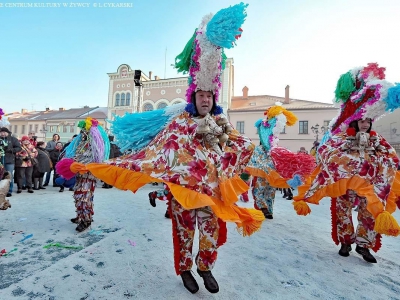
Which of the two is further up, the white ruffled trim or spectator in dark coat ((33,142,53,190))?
the white ruffled trim

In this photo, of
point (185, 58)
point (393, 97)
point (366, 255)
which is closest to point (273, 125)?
point (393, 97)

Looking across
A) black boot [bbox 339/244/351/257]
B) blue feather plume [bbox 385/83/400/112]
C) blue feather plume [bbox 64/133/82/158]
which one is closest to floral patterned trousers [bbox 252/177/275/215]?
black boot [bbox 339/244/351/257]

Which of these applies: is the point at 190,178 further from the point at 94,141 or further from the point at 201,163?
the point at 94,141

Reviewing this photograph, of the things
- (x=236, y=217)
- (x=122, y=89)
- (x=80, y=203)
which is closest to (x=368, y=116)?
(x=236, y=217)

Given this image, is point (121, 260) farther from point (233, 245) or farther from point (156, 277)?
point (233, 245)

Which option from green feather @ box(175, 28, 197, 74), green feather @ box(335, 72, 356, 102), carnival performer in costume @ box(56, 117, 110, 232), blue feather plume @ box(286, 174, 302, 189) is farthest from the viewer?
blue feather plume @ box(286, 174, 302, 189)

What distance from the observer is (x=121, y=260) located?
8.72 ft

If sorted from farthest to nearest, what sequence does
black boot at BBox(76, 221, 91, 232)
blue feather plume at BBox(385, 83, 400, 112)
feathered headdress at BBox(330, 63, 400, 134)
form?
black boot at BBox(76, 221, 91, 232) < feathered headdress at BBox(330, 63, 400, 134) < blue feather plume at BBox(385, 83, 400, 112)

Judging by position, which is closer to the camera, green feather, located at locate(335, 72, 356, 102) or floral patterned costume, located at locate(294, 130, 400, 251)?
floral patterned costume, located at locate(294, 130, 400, 251)

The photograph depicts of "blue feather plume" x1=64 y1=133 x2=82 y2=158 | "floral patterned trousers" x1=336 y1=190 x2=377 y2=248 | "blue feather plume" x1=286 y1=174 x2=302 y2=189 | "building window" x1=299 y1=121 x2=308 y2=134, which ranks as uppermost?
"building window" x1=299 y1=121 x2=308 y2=134

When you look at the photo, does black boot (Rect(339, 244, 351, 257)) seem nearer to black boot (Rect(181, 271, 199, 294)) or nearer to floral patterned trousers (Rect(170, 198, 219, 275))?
floral patterned trousers (Rect(170, 198, 219, 275))

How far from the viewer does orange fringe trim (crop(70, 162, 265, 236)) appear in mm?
1949

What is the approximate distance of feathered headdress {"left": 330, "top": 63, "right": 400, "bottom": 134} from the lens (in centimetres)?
288

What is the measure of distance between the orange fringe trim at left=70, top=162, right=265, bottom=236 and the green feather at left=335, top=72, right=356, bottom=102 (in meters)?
2.13
